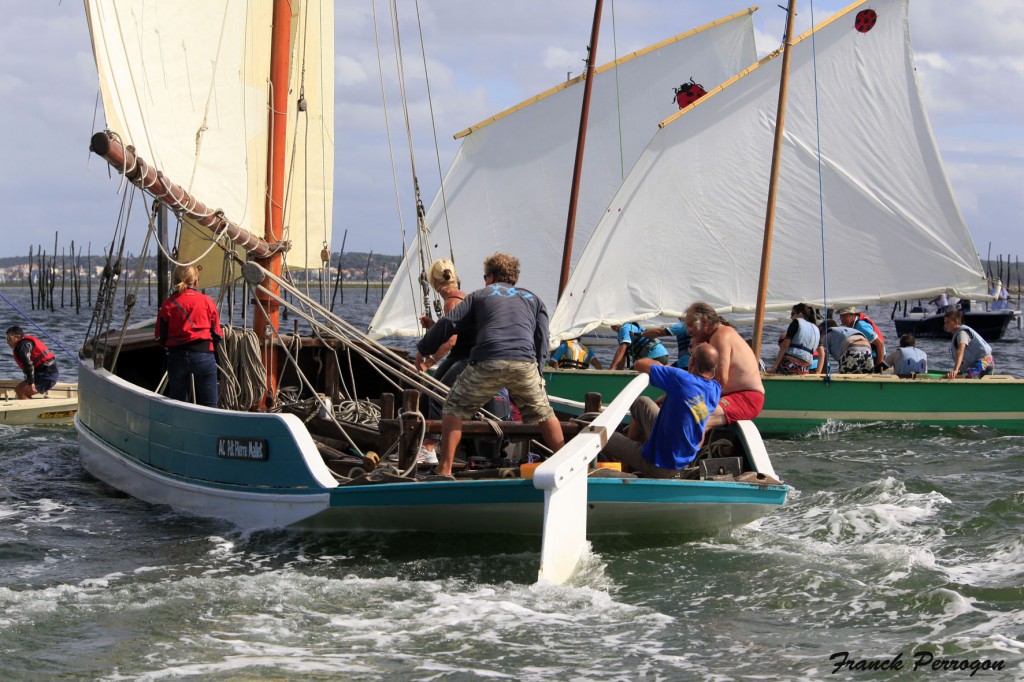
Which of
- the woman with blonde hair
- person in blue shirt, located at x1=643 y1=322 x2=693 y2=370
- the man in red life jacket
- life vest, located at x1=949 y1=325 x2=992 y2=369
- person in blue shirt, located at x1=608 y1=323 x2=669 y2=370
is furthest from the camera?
life vest, located at x1=949 y1=325 x2=992 y2=369

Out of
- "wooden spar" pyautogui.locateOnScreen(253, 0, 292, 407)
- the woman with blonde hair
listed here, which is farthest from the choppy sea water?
"wooden spar" pyautogui.locateOnScreen(253, 0, 292, 407)

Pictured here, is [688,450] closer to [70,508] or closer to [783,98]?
[70,508]

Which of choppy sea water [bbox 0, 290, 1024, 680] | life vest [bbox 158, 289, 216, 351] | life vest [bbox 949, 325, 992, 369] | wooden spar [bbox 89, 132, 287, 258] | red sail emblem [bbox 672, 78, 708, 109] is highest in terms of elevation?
red sail emblem [bbox 672, 78, 708, 109]

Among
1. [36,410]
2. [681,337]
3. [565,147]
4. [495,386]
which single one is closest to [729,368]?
[495,386]

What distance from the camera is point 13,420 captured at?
659 inches

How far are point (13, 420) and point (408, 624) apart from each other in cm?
1105

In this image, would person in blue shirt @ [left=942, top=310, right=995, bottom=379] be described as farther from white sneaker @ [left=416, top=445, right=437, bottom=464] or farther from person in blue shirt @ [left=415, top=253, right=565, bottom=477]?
person in blue shirt @ [left=415, top=253, right=565, bottom=477]

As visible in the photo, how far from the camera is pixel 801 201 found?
69.3 ft

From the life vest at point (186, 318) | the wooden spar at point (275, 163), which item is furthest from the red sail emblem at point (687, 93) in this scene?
the life vest at point (186, 318)

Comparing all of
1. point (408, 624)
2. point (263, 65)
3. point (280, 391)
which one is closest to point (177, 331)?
point (280, 391)

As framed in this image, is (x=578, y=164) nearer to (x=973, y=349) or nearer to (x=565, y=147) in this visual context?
(x=565, y=147)

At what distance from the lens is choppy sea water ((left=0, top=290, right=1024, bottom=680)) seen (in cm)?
683

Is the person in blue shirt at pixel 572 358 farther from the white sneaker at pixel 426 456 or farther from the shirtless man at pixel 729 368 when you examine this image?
the white sneaker at pixel 426 456

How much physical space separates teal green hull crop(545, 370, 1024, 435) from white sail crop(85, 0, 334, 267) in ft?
23.9
